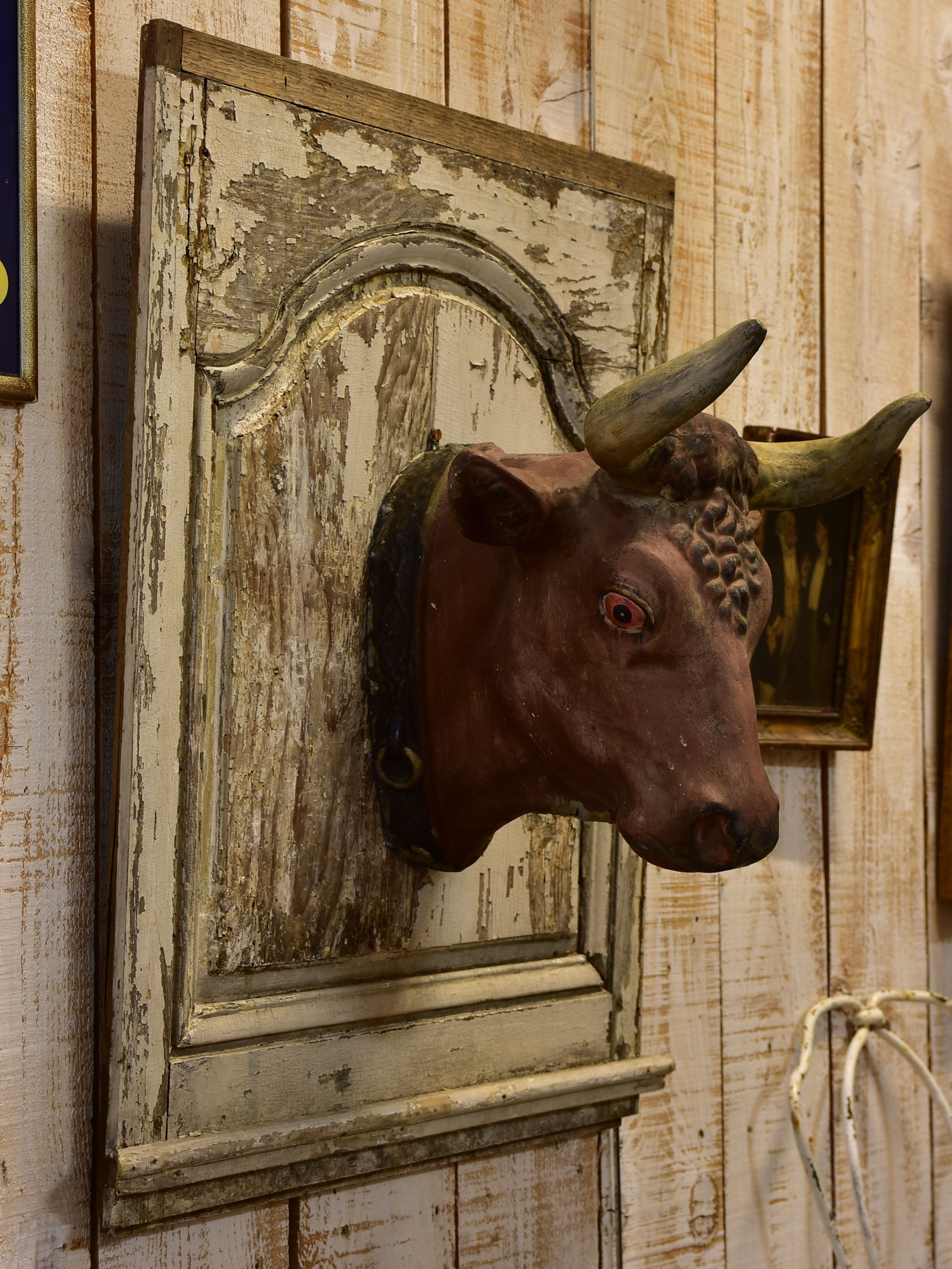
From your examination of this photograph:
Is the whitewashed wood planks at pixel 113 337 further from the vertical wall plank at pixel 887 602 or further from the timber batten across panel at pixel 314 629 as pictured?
the vertical wall plank at pixel 887 602

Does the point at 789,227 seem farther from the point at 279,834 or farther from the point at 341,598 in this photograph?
the point at 279,834

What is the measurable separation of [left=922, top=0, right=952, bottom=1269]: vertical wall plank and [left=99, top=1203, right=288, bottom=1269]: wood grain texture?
704 mm

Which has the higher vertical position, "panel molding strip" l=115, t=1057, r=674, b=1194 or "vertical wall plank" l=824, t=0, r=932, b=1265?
"vertical wall plank" l=824, t=0, r=932, b=1265

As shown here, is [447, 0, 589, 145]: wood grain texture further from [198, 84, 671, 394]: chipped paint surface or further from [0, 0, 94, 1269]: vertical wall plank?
[0, 0, 94, 1269]: vertical wall plank

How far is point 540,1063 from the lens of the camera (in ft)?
2.85

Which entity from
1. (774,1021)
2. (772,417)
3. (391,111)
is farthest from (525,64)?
(774,1021)

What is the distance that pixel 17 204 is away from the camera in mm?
732

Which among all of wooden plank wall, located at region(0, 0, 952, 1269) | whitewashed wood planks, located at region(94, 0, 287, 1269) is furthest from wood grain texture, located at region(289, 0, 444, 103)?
whitewashed wood planks, located at region(94, 0, 287, 1269)

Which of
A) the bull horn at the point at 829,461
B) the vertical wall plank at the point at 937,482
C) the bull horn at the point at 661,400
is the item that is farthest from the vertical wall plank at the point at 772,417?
the bull horn at the point at 661,400

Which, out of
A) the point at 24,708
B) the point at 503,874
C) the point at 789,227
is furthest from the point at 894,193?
the point at 24,708

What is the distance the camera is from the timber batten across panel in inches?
27.8

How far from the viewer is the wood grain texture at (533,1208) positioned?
93 cm

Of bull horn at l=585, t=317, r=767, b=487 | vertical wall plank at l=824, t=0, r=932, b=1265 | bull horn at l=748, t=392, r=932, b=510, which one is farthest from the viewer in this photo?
vertical wall plank at l=824, t=0, r=932, b=1265

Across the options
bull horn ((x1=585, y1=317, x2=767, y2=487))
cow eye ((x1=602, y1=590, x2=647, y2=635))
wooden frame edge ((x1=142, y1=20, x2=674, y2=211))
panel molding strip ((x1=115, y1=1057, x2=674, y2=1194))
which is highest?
wooden frame edge ((x1=142, y1=20, x2=674, y2=211))
